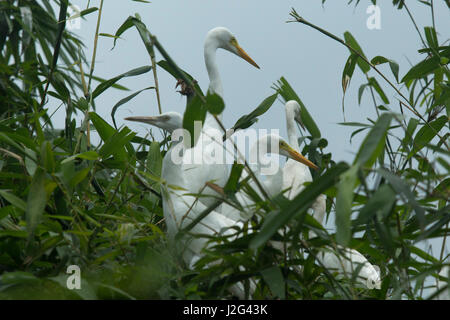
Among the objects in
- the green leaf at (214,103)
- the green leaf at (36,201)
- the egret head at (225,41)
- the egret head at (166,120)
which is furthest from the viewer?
the egret head at (225,41)

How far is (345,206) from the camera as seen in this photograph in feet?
4.32

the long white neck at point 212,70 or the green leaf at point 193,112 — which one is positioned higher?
the long white neck at point 212,70

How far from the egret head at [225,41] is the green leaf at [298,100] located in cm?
44

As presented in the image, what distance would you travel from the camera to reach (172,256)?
5.68 ft

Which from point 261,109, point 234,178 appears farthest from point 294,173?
point 234,178

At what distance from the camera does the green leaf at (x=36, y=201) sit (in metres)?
1.57

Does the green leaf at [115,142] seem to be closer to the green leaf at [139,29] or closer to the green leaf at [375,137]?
the green leaf at [139,29]

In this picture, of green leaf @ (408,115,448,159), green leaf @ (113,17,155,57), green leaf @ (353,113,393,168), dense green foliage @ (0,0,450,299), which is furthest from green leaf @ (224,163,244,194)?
green leaf @ (113,17,155,57)

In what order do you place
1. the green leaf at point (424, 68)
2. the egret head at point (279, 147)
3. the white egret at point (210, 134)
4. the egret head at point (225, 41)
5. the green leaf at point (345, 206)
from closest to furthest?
the green leaf at point (345, 206) → the green leaf at point (424, 68) → the white egret at point (210, 134) → the egret head at point (279, 147) → the egret head at point (225, 41)

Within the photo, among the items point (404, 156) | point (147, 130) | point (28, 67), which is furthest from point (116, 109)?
point (404, 156)

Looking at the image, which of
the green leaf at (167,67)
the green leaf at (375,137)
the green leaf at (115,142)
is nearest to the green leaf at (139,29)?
the green leaf at (167,67)

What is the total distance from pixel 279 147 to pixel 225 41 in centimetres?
82

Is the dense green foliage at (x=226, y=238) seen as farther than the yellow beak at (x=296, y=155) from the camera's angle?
No
